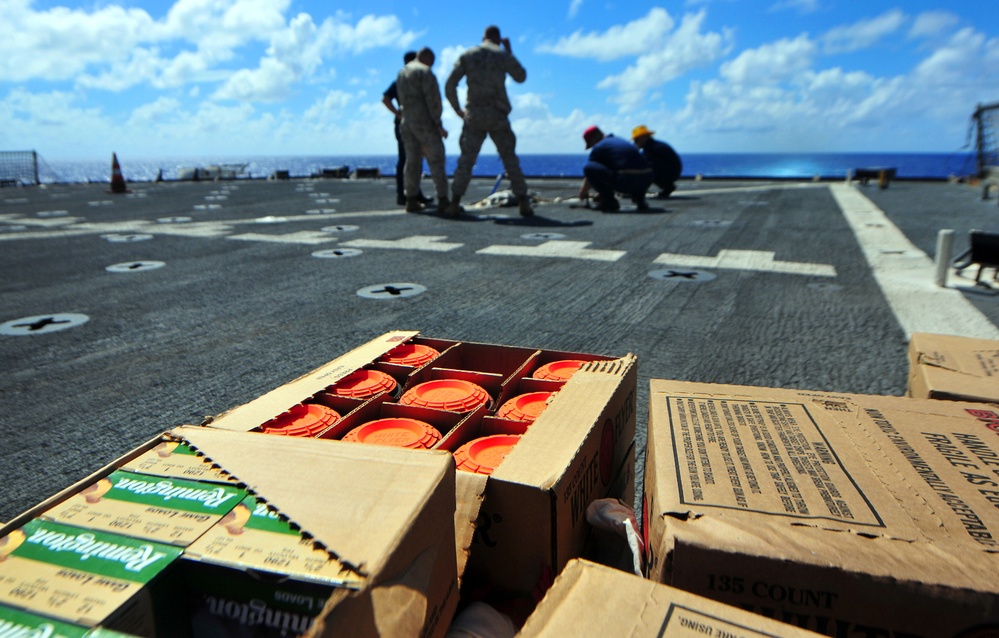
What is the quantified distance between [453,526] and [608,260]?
4.72 meters

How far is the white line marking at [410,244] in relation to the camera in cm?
631

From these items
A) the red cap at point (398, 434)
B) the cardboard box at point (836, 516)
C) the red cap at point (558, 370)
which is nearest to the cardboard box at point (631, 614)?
the cardboard box at point (836, 516)

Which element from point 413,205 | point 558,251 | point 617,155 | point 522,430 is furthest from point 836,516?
point 413,205

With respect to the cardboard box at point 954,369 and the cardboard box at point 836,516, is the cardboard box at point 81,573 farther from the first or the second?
the cardboard box at point 954,369

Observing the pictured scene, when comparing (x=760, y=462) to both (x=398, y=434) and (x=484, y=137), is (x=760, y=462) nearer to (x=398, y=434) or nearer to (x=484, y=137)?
(x=398, y=434)

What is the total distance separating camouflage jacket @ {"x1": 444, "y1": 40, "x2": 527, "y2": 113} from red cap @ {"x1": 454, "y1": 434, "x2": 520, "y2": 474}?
24.3 feet

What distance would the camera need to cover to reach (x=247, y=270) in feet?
17.3

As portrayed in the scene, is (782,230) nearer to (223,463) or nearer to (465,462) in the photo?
(465,462)

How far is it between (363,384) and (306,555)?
3.00 feet

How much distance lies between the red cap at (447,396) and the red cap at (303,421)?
8.2 inches

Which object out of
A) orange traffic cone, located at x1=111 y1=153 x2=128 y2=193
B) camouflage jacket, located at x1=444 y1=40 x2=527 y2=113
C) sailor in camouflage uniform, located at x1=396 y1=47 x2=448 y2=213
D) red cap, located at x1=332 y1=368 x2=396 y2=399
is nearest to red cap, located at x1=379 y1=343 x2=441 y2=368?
red cap, located at x1=332 y1=368 x2=396 y2=399

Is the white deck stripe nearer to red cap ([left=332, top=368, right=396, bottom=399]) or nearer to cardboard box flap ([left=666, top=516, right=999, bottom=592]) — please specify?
cardboard box flap ([left=666, top=516, right=999, bottom=592])

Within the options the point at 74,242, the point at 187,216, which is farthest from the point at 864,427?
the point at 187,216

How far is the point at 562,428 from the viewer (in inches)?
52.2
